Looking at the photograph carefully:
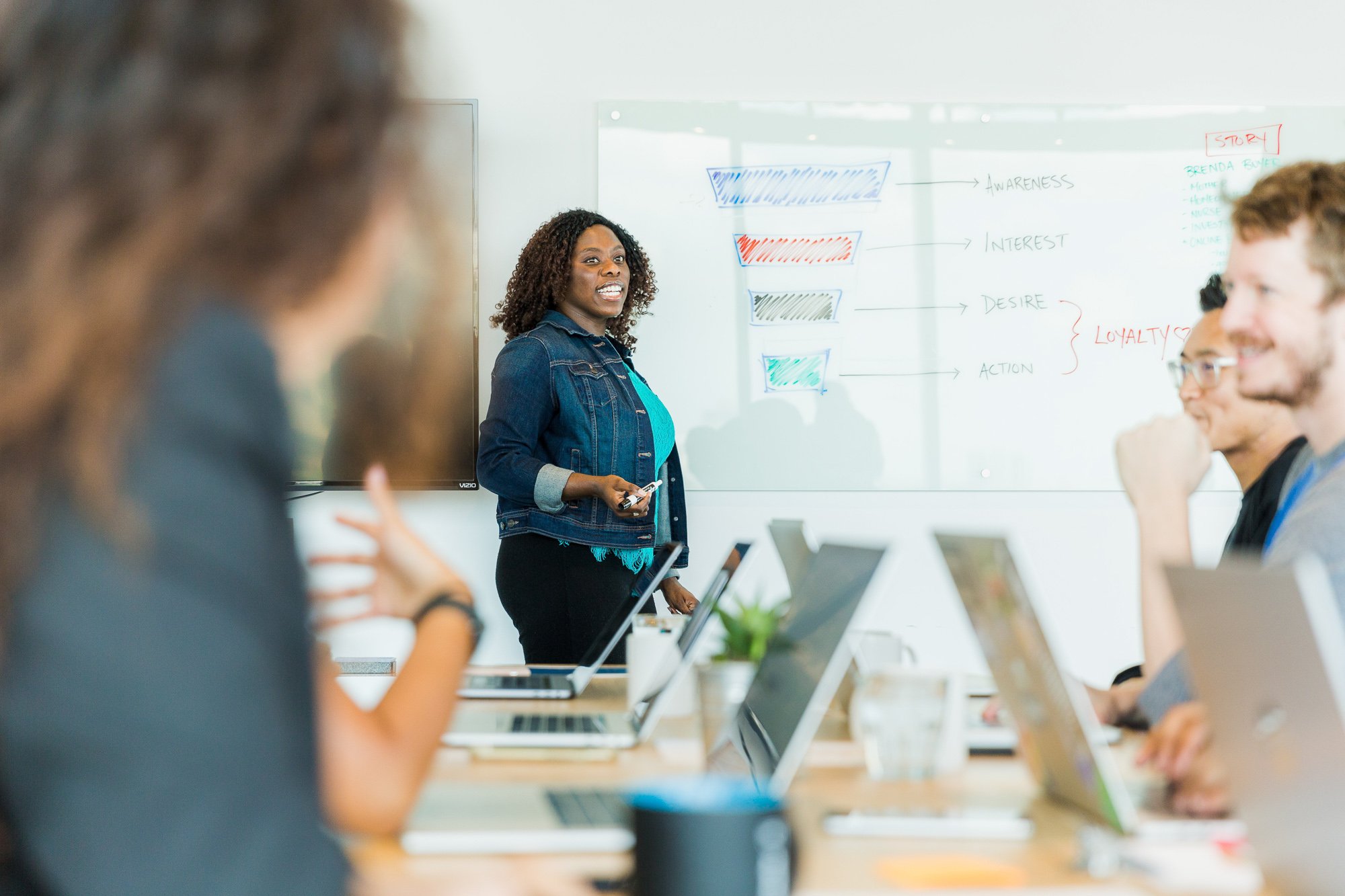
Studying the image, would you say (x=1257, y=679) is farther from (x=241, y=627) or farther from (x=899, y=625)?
(x=899, y=625)

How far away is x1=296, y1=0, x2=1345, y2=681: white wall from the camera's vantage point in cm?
341

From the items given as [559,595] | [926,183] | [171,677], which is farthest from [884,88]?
[171,677]

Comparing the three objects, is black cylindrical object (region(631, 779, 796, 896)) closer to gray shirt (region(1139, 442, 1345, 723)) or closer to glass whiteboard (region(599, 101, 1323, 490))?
gray shirt (region(1139, 442, 1345, 723))

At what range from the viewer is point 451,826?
102 centimetres

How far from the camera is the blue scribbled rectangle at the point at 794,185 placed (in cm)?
345

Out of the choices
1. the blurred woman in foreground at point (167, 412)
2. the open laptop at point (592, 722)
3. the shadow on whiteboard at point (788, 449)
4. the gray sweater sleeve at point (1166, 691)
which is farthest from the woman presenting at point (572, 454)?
the blurred woman in foreground at point (167, 412)

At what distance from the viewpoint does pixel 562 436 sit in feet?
9.98

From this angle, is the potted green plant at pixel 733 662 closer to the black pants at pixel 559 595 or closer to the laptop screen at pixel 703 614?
the laptop screen at pixel 703 614

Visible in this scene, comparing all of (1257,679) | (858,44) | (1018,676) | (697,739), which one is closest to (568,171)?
(858,44)

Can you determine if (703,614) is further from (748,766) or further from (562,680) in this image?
(562,680)

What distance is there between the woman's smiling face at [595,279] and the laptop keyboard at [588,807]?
215 centimetres

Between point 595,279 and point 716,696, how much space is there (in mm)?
2010

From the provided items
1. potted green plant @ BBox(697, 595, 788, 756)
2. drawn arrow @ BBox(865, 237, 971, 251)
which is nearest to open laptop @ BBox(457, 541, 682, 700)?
potted green plant @ BBox(697, 595, 788, 756)

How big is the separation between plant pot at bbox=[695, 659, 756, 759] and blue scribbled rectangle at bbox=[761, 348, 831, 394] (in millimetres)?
2162
